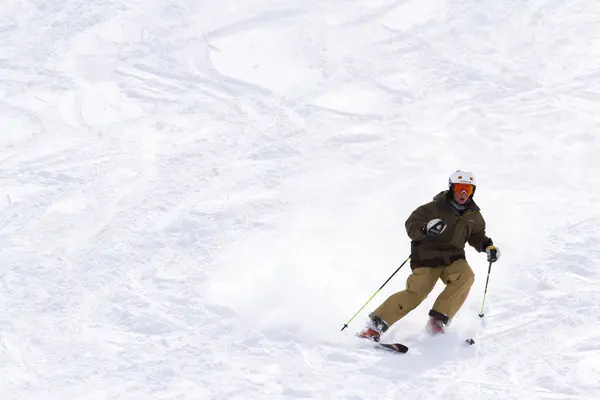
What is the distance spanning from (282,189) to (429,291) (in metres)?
3.62

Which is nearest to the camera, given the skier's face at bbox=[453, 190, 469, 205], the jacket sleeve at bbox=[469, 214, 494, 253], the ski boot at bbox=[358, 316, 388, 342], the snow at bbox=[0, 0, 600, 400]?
the snow at bbox=[0, 0, 600, 400]

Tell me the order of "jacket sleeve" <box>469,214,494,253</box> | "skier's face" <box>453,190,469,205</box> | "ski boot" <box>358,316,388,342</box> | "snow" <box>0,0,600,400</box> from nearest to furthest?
"snow" <box>0,0,600,400</box> → "ski boot" <box>358,316,388,342</box> → "skier's face" <box>453,190,469,205</box> → "jacket sleeve" <box>469,214,494,253</box>

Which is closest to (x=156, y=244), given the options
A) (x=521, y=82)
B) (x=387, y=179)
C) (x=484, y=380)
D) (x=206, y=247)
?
(x=206, y=247)

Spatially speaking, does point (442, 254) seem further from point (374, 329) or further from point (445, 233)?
point (374, 329)

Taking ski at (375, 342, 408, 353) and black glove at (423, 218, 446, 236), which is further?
black glove at (423, 218, 446, 236)

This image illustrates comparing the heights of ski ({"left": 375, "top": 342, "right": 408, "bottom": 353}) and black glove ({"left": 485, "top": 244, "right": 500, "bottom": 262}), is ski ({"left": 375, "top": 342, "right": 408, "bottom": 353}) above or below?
below

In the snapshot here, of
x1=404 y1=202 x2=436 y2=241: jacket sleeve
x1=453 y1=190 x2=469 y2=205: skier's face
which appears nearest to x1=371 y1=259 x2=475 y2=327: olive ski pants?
x1=404 y1=202 x2=436 y2=241: jacket sleeve

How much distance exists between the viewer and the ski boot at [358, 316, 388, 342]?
709 cm

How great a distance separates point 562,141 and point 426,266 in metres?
4.91

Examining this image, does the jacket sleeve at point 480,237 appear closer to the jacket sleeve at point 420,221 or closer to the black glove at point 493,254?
the black glove at point 493,254

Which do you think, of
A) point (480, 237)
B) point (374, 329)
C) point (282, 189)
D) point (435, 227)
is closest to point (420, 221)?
point (435, 227)

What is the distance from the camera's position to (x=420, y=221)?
7.26m

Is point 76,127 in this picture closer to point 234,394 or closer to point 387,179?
point 387,179

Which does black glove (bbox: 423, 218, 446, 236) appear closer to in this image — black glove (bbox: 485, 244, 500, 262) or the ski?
black glove (bbox: 485, 244, 500, 262)
